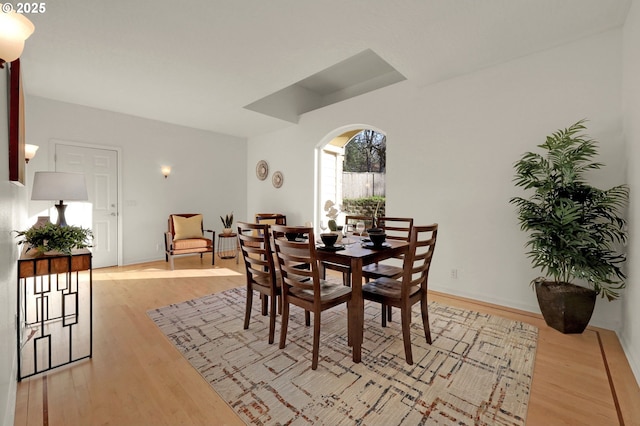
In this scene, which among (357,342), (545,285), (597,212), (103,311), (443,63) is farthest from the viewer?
(443,63)

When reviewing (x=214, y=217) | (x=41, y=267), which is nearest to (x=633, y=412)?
(x=41, y=267)

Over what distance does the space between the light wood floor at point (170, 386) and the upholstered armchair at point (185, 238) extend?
201 centimetres

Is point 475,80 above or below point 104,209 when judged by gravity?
above

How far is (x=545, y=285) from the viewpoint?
2541 millimetres

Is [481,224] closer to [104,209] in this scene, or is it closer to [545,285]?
[545,285]

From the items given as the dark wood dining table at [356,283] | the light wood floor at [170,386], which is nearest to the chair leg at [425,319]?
the dark wood dining table at [356,283]

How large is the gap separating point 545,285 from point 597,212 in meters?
0.73

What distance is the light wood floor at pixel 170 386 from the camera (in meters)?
1.50

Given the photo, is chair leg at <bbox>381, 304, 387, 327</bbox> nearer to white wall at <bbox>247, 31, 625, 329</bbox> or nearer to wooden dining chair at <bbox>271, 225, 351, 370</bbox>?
wooden dining chair at <bbox>271, 225, 351, 370</bbox>

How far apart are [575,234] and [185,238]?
513 cm

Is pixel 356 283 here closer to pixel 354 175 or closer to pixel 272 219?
pixel 272 219

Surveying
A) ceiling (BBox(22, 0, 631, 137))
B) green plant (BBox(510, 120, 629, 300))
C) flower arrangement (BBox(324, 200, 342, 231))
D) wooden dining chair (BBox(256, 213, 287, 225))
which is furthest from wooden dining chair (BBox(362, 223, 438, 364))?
wooden dining chair (BBox(256, 213, 287, 225))

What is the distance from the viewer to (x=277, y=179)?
19.2ft

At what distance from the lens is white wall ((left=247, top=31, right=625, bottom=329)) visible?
8.41 ft
